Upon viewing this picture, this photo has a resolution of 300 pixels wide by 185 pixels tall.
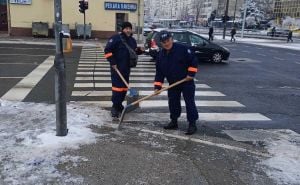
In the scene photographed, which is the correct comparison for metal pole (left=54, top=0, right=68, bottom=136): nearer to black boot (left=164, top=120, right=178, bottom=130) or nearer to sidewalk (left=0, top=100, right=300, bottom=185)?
sidewalk (left=0, top=100, right=300, bottom=185)

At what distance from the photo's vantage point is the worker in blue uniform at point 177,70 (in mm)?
6191

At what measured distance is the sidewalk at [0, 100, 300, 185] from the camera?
4.57m

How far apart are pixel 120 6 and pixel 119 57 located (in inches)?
1056

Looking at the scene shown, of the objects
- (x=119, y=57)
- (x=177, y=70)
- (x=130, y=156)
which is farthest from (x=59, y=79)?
(x=177, y=70)

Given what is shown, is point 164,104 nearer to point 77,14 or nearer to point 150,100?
point 150,100

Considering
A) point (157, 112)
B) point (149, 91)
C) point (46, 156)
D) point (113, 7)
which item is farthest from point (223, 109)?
point (113, 7)

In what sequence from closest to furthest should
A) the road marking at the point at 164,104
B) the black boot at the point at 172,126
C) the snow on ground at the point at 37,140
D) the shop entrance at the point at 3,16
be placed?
the snow on ground at the point at 37,140
the black boot at the point at 172,126
the road marking at the point at 164,104
the shop entrance at the point at 3,16

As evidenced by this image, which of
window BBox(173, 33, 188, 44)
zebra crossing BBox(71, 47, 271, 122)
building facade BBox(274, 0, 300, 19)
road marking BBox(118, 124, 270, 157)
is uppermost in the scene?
building facade BBox(274, 0, 300, 19)

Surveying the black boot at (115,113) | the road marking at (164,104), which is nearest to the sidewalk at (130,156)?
the black boot at (115,113)

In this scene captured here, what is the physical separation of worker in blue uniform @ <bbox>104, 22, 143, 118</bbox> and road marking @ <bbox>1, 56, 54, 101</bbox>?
258 centimetres

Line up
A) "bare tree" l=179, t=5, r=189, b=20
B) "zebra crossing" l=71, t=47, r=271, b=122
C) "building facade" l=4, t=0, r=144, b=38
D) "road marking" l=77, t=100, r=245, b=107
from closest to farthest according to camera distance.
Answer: "zebra crossing" l=71, t=47, r=271, b=122
"road marking" l=77, t=100, r=245, b=107
"building facade" l=4, t=0, r=144, b=38
"bare tree" l=179, t=5, r=189, b=20

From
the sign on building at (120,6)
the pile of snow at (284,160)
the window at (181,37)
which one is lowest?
the pile of snow at (284,160)

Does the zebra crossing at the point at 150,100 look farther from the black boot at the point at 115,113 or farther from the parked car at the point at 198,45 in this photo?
the parked car at the point at 198,45

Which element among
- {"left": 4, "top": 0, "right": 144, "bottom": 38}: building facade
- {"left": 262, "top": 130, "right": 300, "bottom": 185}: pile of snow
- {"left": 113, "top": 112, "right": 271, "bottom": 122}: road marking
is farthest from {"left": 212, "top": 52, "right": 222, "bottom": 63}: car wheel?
{"left": 4, "top": 0, "right": 144, "bottom": 38}: building facade
